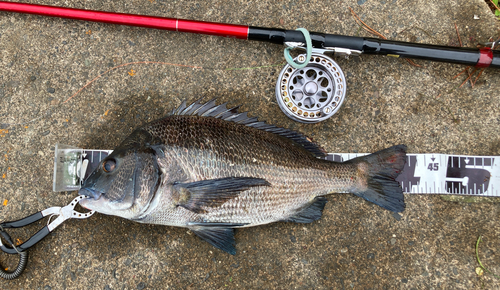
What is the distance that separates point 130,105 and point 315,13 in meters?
1.96

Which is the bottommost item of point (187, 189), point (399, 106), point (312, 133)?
point (187, 189)

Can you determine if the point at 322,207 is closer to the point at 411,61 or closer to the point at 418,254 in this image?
the point at 418,254

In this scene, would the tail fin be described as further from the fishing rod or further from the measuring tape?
the fishing rod

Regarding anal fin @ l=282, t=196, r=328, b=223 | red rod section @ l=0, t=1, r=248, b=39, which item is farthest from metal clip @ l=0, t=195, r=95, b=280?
anal fin @ l=282, t=196, r=328, b=223

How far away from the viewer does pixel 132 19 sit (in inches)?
97.1

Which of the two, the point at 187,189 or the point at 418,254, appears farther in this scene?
the point at 418,254

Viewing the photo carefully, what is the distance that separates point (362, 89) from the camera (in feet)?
8.80

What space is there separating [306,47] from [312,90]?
0.37 meters

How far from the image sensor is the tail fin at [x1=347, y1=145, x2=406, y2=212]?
7.91 feet

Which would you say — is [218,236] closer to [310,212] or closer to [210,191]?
[210,191]

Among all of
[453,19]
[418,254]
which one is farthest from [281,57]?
[418,254]

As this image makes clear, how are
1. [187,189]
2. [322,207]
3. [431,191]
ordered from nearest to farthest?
[187,189], [322,207], [431,191]

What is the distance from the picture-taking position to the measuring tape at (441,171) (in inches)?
101

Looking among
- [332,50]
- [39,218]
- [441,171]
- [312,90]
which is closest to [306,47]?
[332,50]
